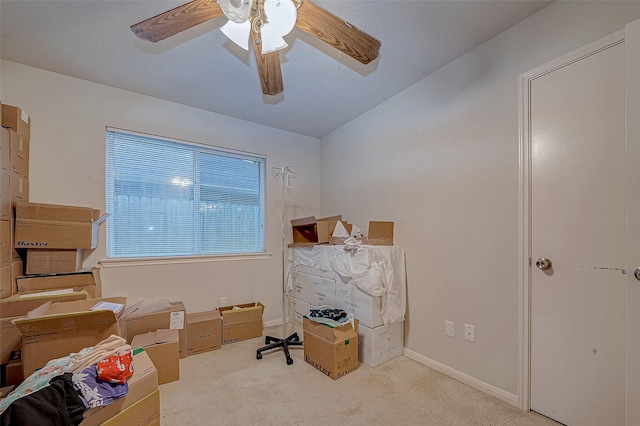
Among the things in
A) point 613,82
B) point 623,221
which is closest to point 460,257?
point 623,221

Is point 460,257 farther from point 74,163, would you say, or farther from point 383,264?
point 74,163

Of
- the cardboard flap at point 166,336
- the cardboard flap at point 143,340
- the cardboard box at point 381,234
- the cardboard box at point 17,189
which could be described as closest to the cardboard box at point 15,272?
the cardboard box at point 17,189

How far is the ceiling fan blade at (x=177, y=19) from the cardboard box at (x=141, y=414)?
6.17 feet

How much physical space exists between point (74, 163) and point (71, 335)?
1.64 m

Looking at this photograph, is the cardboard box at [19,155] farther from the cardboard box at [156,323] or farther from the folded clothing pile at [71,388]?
the folded clothing pile at [71,388]

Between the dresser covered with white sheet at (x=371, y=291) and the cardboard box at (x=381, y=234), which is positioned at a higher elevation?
the cardboard box at (x=381, y=234)

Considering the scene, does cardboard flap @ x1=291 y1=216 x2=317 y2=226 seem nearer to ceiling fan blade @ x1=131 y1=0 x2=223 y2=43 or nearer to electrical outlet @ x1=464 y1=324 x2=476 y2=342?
electrical outlet @ x1=464 y1=324 x2=476 y2=342

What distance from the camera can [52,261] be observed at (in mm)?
2043

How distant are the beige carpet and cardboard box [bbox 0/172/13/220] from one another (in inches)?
64.5

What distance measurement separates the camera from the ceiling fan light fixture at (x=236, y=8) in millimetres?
1181

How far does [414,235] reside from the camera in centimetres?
254

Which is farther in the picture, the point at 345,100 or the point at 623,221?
the point at 345,100

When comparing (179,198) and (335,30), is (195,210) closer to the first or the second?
(179,198)

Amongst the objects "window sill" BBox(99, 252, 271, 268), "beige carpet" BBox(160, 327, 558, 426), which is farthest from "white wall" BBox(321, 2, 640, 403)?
"window sill" BBox(99, 252, 271, 268)
